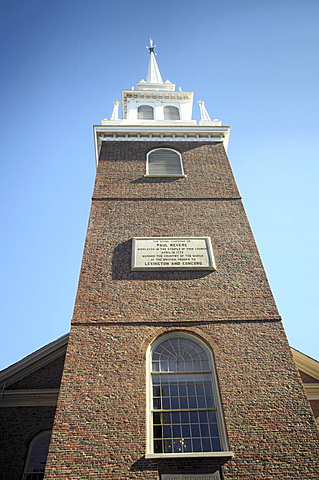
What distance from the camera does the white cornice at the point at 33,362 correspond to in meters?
12.5

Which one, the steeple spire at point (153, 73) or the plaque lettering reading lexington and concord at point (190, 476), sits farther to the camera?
the steeple spire at point (153, 73)

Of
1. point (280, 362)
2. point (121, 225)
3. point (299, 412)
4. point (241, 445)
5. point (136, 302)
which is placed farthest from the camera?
point (121, 225)

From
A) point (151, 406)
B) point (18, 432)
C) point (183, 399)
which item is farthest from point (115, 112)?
point (151, 406)

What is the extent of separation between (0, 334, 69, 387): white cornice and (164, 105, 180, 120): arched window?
1392 cm

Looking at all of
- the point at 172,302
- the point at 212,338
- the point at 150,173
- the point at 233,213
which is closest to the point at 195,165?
the point at 150,173

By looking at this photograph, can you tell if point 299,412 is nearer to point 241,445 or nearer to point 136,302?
point 241,445

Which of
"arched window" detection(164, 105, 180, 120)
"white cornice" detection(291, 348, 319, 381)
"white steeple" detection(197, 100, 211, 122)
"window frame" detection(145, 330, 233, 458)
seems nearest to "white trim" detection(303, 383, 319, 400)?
"white cornice" detection(291, 348, 319, 381)

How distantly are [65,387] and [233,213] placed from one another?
26.4 ft

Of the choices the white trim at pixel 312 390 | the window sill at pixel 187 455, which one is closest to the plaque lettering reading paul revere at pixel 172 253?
the white trim at pixel 312 390

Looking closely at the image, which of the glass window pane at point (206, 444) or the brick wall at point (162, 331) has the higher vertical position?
the brick wall at point (162, 331)

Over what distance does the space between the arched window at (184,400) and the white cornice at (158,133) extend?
410 inches

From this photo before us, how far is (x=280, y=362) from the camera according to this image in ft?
31.8

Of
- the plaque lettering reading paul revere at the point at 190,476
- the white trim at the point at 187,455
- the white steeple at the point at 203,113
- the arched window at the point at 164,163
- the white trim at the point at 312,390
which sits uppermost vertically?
the white steeple at the point at 203,113

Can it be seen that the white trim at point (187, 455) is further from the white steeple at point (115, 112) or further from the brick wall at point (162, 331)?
the white steeple at point (115, 112)
